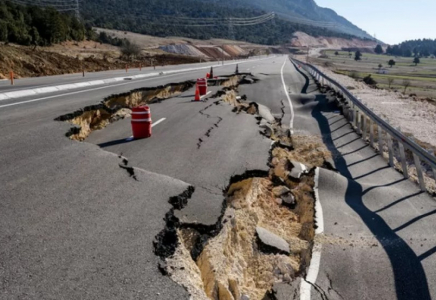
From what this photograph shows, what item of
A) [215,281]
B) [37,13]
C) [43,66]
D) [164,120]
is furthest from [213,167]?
[37,13]

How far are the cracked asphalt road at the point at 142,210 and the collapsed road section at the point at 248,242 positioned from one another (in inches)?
8.0

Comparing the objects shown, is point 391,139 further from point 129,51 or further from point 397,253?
point 129,51

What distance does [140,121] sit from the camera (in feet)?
30.6

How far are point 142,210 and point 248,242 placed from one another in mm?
1686

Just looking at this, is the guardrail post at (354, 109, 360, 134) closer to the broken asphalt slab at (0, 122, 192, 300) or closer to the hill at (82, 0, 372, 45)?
the broken asphalt slab at (0, 122, 192, 300)

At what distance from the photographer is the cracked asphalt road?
3602 mm

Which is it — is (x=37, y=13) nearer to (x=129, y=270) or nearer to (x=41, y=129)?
A: (x=41, y=129)

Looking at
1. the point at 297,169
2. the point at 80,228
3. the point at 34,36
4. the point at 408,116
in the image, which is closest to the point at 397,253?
the point at 297,169

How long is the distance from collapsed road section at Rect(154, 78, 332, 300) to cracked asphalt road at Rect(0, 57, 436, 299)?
0.20 meters

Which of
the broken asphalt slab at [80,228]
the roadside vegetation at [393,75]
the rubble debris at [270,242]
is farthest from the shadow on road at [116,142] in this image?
the roadside vegetation at [393,75]

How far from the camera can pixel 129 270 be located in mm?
3650

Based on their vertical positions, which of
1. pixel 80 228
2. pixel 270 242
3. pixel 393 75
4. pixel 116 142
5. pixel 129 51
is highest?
pixel 80 228

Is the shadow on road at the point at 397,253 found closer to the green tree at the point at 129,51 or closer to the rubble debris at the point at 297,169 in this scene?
the rubble debris at the point at 297,169

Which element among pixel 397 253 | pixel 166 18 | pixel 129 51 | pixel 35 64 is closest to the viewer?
pixel 397 253
